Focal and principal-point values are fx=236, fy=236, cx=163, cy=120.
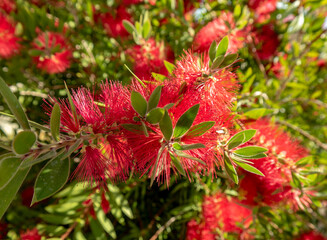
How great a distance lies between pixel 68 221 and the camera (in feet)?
3.14

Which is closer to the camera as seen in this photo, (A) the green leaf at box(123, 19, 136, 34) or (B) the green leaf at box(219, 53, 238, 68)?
(B) the green leaf at box(219, 53, 238, 68)

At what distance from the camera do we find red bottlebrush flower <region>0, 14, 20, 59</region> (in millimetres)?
1195

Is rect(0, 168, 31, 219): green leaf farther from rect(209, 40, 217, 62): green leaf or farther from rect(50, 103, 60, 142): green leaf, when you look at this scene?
rect(209, 40, 217, 62): green leaf

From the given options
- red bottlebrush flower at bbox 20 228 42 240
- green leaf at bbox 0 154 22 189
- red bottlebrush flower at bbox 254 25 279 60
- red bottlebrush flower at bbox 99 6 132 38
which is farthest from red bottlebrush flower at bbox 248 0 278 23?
red bottlebrush flower at bbox 20 228 42 240

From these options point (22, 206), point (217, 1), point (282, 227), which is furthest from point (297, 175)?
point (22, 206)

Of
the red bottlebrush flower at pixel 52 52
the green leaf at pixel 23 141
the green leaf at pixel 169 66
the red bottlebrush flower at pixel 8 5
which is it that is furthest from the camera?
the red bottlebrush flower at pixel 8 5

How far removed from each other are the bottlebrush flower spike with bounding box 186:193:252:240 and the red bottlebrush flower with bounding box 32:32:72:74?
1.00m

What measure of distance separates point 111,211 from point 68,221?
19 centimetres

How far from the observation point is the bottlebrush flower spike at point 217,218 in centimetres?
115

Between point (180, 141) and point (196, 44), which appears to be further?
point (196, 44)

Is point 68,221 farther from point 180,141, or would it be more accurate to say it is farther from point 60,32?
point 60,32

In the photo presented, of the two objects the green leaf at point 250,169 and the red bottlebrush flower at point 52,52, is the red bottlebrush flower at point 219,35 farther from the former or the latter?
the red bottlebrush flower at point 52,52

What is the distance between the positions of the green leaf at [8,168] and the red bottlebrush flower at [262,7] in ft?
4.57

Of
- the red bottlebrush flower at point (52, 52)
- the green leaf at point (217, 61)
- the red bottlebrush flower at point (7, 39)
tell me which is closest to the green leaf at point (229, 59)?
the green leaf at point (217, 61)
